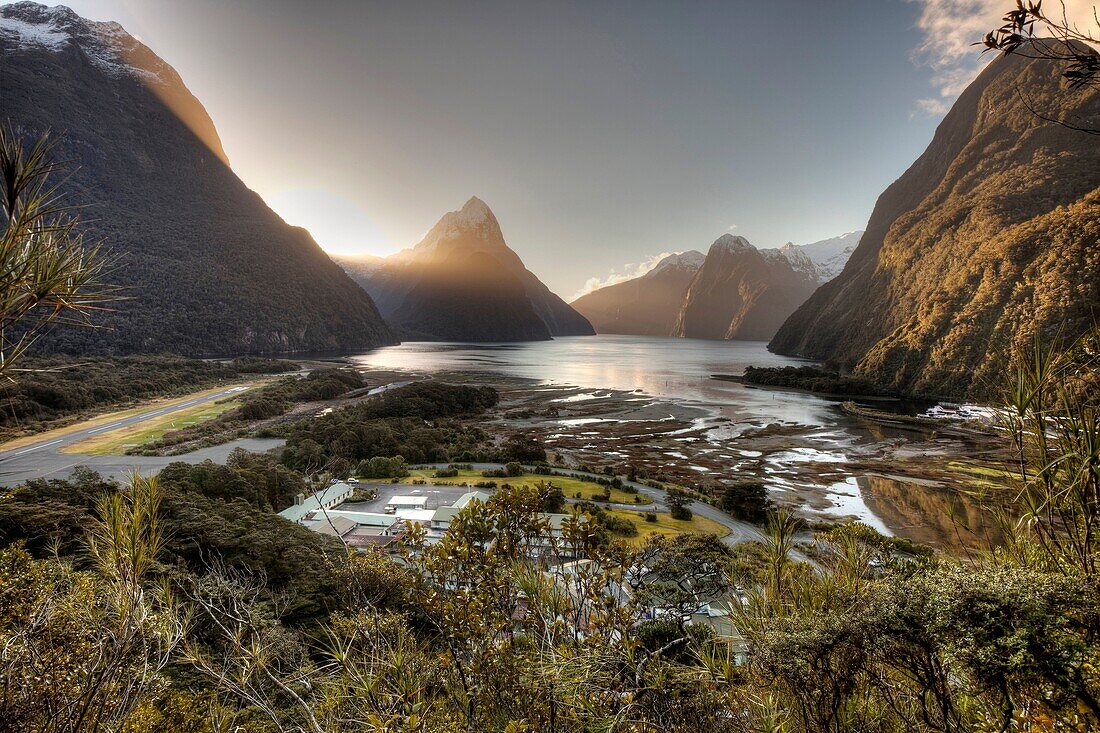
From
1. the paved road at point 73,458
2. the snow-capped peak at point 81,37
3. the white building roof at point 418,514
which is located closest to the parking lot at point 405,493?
the white building roof at point 418,514

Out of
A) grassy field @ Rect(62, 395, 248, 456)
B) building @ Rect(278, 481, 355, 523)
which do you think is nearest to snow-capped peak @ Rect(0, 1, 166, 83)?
grassy field @ Rect(62, 395, 248, 456)

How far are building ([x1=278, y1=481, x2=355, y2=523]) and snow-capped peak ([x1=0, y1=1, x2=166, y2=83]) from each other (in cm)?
19299

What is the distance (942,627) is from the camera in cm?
394

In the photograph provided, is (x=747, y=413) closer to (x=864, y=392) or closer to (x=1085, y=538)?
(x=864, y=392)

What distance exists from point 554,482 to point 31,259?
32.8 m

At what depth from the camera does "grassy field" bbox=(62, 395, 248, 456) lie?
37.9 m

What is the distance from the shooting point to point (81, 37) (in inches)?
5792

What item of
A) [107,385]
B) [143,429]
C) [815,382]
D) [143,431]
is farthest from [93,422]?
[815,382]

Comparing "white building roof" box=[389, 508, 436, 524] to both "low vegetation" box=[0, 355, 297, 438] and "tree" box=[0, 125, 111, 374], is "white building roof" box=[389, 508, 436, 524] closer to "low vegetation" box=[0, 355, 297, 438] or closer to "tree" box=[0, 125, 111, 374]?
"tree" box=[0, 125, 111, 374]

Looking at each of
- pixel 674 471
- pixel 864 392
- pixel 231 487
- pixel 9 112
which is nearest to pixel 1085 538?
pixel 231 487

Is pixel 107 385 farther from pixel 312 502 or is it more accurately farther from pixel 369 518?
pixel 369 518

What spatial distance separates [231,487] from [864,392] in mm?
88008

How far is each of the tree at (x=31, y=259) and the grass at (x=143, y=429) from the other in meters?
46.0

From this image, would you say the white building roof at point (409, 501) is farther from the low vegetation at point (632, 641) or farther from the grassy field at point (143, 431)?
the grassy field at point (143, 431)
